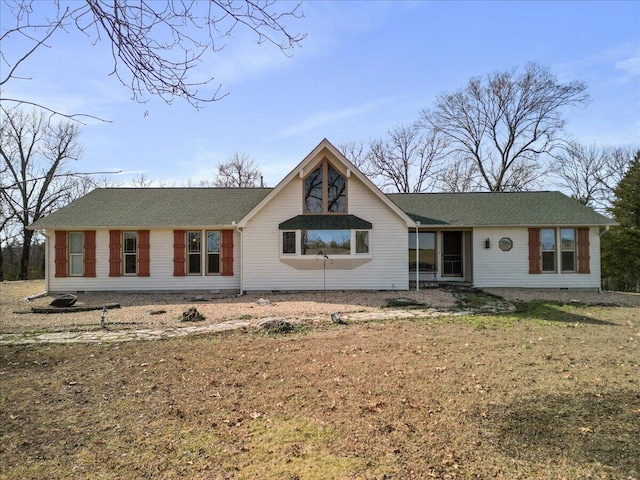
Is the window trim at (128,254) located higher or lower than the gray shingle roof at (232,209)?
lower

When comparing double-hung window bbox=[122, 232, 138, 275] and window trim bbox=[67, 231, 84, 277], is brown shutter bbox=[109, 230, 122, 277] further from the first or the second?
window trim bbox=[67, 231, 84, 277]

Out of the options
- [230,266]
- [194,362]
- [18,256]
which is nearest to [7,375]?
[194,362]

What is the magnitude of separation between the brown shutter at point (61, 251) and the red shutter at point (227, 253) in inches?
247

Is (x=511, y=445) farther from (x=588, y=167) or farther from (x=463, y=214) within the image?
(x=588, y=167)

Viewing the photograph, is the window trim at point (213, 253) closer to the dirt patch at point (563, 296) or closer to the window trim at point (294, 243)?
the window trim at point (294, 243)

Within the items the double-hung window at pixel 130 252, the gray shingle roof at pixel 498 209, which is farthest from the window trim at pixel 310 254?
the double-hung window at pixel 130 252

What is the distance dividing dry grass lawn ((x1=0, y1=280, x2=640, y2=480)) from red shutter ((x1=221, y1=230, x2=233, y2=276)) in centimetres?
810

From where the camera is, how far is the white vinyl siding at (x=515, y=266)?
54.2ft

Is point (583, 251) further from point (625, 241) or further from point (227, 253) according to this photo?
point (227, 253)

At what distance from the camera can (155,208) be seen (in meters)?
17.5

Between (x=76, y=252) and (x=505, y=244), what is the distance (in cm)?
1735

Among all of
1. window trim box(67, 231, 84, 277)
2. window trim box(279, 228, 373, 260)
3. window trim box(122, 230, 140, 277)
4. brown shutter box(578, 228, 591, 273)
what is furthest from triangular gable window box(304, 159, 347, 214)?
brown shutter box(578, 228, 591, 273)

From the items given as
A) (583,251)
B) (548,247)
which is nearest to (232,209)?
(548,247)

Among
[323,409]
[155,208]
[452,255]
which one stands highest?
[155,208]
